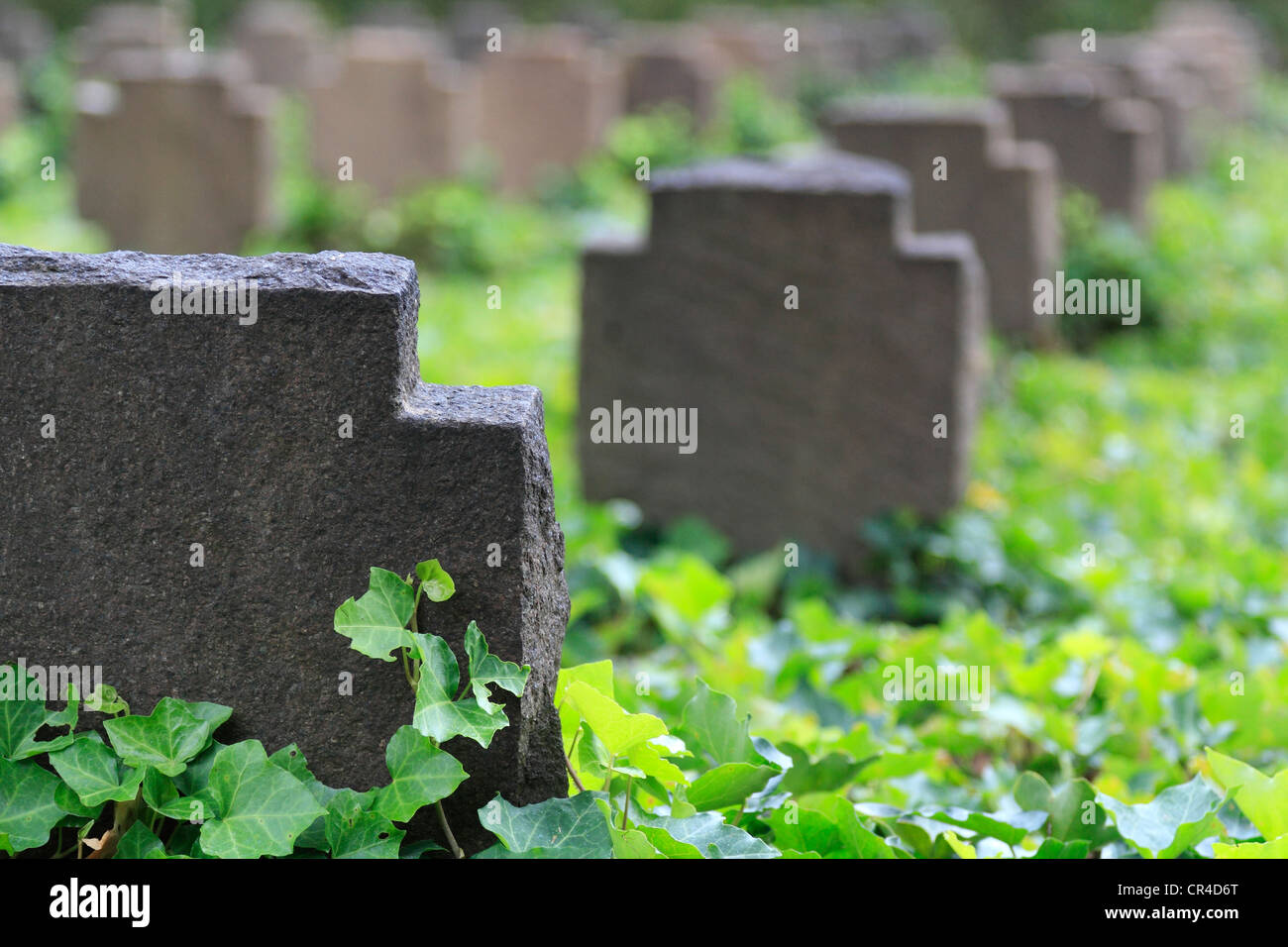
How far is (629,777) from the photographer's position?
1972mm

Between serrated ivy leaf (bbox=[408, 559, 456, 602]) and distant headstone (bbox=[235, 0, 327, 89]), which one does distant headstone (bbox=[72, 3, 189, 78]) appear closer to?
distant headstone (bbox=[235, 0, 327, 89])

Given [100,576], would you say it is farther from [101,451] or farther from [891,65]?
[891,65]

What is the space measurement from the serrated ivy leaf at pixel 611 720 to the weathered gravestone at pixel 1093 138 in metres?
8.50

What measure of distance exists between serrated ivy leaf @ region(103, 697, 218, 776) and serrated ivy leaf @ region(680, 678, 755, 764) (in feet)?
2.23

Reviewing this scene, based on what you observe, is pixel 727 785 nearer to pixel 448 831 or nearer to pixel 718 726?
pixel 718 726

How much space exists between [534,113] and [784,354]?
24.4 ft

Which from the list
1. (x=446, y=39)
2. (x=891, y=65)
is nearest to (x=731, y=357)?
(x=446, y=39)

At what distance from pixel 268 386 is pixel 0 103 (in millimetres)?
10630

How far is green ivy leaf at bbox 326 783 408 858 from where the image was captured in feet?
5.73

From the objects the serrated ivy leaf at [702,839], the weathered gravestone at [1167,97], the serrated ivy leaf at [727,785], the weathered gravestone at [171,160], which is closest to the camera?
the serrated ivy leaf at [702,839]

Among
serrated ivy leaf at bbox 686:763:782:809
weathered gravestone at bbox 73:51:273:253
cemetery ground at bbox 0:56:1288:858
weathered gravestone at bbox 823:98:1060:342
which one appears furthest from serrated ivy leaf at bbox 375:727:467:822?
weathered gravestone at bbox 73:51:273:253

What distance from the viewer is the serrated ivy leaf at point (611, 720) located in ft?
6.00

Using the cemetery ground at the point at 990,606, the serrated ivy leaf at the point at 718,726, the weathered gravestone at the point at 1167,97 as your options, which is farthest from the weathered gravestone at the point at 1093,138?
the serrated ivy leaf at the point at 718,726

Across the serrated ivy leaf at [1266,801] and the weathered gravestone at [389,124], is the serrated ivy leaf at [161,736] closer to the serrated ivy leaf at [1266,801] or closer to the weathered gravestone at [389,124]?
the serrated ivy leaf at [1266,801]
